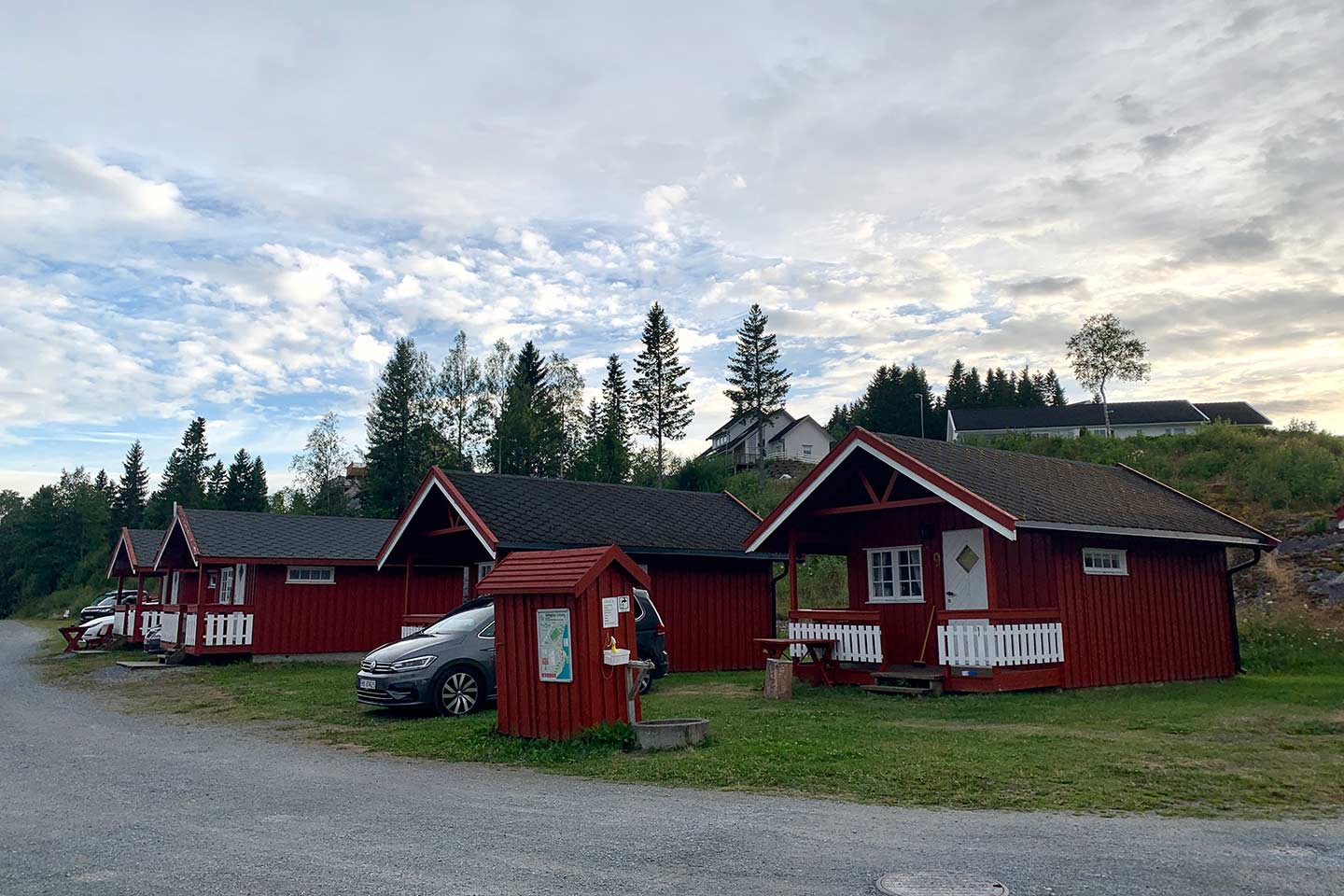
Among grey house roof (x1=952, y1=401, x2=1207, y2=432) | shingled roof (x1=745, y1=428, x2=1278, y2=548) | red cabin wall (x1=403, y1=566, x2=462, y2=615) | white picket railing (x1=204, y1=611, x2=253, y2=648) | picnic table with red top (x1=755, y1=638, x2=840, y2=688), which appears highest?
grey house roof (x1=952, y1=401, x2=1207, y2=432)

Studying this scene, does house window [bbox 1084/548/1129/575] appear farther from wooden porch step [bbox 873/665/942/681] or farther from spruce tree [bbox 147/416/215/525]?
spruce tree [bbox 147/416/215/525]

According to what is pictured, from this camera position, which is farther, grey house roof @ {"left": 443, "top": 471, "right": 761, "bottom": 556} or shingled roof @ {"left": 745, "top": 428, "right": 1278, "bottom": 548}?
grey house roof @ {"left": 443, "top": 471, "right": 761, "bottom": 556}

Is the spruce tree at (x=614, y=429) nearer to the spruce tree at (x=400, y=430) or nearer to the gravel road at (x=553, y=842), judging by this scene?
the spruce tree at (x=400, y=430)

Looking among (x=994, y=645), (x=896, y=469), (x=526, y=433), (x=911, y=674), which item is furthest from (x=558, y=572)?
(x=526, y=433)

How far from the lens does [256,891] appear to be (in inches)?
206

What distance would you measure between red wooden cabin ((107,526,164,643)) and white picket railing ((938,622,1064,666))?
23.0 metres

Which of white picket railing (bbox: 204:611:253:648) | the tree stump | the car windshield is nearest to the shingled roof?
the tree stump

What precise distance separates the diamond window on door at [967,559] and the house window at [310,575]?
15.9m

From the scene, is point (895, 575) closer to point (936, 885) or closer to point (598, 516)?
point (598, 516)

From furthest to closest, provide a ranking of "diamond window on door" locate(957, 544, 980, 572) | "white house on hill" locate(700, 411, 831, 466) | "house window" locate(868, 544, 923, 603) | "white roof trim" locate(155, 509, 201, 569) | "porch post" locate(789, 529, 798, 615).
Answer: "white house on hill" locate(700, 411, 831, 466) → "white roof trim" locate(155, 509, 201, 569) → "porch post" locate(789, 529, 798, 615) → "house window" locate(868, 544, 923, 603) → "diamond window on door" locate(957, 544, 980, 572)

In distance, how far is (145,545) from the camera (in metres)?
30.5

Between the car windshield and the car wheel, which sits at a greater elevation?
the car windshield

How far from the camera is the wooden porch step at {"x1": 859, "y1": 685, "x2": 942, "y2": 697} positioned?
46.6 feet

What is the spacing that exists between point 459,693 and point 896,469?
279 inches
